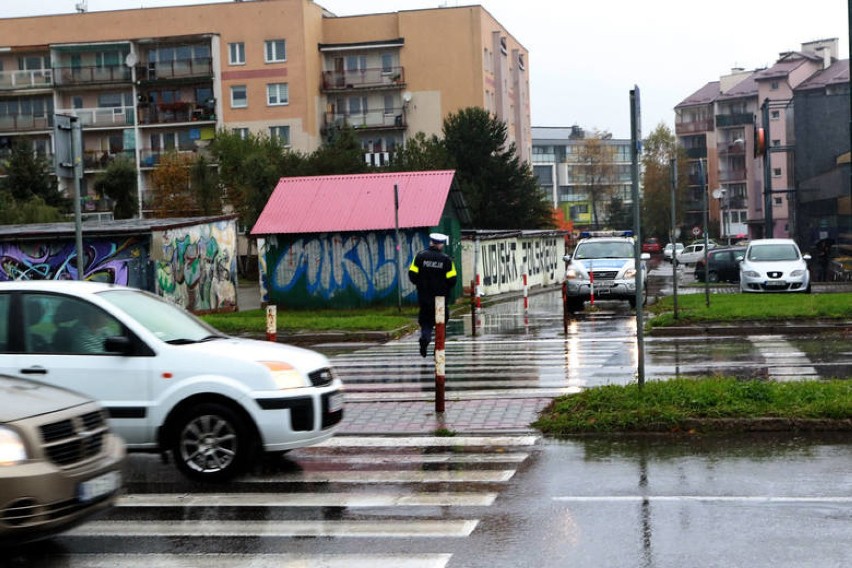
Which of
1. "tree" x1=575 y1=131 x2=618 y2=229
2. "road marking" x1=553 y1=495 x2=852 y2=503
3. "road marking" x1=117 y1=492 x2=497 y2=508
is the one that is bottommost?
"road marking" x1=553 y1=495 x2=852 y2=503

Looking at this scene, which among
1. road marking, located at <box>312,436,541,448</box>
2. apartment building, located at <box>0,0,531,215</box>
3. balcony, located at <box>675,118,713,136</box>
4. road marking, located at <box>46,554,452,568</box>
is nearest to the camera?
road marking, located at <box>46,554,452,568</box>

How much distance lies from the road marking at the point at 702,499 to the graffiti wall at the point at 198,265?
23433mm

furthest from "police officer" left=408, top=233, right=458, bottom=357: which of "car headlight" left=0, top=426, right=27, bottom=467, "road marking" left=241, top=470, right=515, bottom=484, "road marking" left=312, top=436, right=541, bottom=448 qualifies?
"car headlight" left=0, top=426, right=27, bottom=467

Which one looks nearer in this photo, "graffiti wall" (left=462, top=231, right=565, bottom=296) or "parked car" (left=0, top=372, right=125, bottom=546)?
"parked car" (left=0, top=372, right=125, bottom=546)

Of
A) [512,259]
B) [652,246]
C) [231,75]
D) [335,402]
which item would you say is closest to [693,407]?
[335,402]

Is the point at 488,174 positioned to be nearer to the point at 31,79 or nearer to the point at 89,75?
the point at 89,75

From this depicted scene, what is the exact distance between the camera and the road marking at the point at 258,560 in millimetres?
6469

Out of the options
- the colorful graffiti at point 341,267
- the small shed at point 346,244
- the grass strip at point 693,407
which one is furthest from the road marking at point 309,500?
the colorful graffiti at point 341,267

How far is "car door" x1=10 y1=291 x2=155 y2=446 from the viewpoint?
9094mm

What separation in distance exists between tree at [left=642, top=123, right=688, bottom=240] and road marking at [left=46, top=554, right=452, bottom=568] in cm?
11057

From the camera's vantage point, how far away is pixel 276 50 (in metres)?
74.7

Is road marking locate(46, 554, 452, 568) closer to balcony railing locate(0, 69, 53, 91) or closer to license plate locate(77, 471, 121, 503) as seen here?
license plate locate(77, 471, 121, 503)

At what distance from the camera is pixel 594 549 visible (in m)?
6.61

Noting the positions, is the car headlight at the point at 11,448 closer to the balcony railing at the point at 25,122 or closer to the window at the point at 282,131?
the window at the point at 282,131
